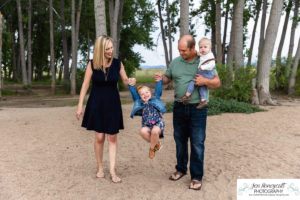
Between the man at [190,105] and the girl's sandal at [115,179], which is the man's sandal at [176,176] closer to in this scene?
the man at [190,105]

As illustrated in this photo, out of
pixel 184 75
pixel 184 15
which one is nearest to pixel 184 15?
pixel 184 15

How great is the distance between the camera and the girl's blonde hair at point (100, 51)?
411cm

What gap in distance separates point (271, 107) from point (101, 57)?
1029cm

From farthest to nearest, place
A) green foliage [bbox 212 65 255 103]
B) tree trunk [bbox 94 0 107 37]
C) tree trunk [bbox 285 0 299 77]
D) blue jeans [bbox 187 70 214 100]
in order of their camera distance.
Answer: tree trunk [bbox 285 0 299 77] → green foliage [bbox 212 65 255 103] → tree trunk [bbox 94 0 107 37] → blue jeans [bbox 187 70 214 100]

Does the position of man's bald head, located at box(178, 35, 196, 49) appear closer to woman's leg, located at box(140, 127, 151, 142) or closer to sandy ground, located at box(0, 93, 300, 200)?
woman's leg, located at box(140, 127, 151, 142)

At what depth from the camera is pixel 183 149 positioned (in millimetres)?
4551

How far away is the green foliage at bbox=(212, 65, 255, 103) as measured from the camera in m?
12.6

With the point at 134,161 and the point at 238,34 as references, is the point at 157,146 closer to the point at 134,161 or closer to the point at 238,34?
the point at 134,161

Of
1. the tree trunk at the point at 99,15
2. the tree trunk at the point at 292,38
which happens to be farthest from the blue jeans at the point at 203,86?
the tree trunk at the point at 292,38

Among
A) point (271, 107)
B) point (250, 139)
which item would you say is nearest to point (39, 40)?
point (271, 107)

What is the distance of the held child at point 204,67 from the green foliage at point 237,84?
8.71m

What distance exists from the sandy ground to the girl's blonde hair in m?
1.81

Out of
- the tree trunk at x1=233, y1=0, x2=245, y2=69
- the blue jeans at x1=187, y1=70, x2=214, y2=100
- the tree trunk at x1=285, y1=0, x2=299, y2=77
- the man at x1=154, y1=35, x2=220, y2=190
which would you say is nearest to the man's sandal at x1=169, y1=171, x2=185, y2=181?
the man at x1=154, y1=35, x2=220, y2=190

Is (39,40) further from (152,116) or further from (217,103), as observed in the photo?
(152,116)
